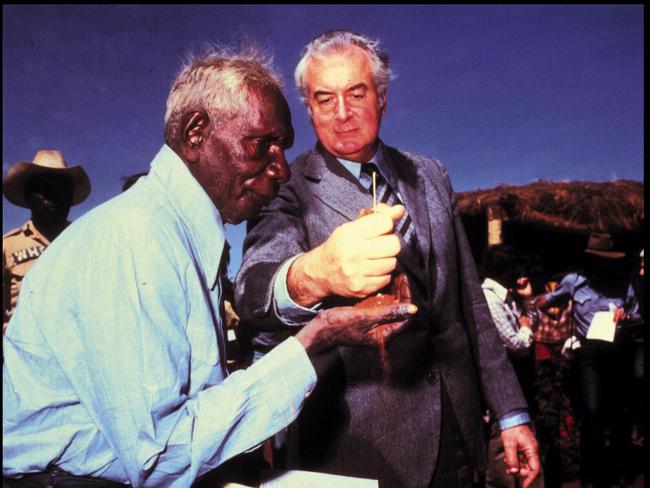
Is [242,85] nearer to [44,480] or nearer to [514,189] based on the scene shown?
[44,480]

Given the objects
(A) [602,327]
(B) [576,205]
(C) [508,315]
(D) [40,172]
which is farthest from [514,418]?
(B) [576,205]

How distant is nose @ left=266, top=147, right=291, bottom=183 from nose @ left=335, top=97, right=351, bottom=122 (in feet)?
1.54

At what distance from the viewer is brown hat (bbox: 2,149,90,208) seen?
5.49 metres

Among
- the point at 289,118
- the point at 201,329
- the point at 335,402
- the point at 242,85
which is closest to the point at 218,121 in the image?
the point at 242,85

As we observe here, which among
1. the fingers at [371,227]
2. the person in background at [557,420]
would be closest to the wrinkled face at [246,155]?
the fingers at [371,227]

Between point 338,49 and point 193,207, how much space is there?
1057 millimetres

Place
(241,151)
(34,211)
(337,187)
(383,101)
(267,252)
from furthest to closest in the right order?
(34,211)
(383,101)
(337,187)
(267,252)
(241,151)

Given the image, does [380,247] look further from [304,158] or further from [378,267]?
[304,158]

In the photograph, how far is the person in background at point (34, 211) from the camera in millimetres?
5320

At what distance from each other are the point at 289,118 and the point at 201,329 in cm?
82

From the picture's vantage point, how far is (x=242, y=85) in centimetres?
165

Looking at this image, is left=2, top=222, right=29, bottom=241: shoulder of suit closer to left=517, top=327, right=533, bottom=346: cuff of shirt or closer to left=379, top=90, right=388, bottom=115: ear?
left=379, top=90, right=388, bottom=115: ear

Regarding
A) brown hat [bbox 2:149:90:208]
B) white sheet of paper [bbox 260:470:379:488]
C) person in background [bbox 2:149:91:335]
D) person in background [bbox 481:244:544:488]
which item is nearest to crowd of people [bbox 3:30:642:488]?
white sheet of paper [bbox 260:470:379:488]

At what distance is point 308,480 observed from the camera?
129 centimetres
